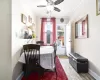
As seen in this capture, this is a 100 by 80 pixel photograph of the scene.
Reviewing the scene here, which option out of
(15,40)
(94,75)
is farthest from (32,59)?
(94,75)

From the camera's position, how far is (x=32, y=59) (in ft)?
8.68

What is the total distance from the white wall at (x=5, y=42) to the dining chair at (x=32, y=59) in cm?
41

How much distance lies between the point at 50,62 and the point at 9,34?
4.03 ft

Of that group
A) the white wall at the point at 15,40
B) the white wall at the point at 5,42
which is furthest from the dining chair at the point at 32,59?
the white wall at the point at 5,42

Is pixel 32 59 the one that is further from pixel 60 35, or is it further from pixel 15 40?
pixel 60 35

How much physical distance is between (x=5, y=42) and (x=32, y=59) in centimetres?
76

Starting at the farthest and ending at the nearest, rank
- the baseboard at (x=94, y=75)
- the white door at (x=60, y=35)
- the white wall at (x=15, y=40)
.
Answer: the white door at (x=60, y=35), the baseboard at (x=94, y=75), the white wall at (x=15, y=40)

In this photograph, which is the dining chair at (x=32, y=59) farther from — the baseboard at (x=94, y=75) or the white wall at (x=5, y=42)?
the baseboard at (x=94, y=75)

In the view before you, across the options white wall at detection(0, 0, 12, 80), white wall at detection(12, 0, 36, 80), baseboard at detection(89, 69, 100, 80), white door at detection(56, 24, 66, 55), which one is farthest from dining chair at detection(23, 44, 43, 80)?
white door at detection(56, 24, 66, 55)

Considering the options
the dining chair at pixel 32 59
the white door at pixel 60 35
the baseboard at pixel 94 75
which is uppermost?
the white door at pixel 60 35

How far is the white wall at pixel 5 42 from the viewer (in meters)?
2.38

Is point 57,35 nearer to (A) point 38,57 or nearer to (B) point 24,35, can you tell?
(B) point 24,35

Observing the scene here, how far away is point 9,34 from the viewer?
7.84 feet

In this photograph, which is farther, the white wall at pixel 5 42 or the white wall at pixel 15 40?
the white wall at pixel 15 40
